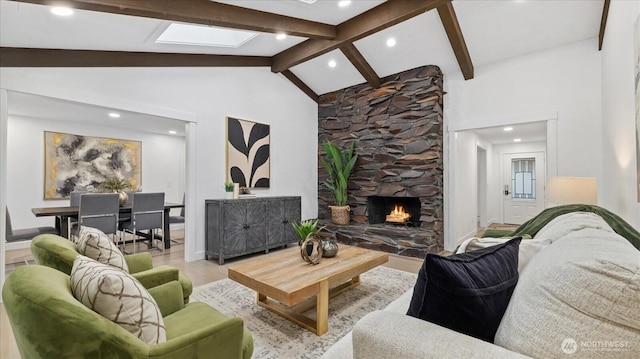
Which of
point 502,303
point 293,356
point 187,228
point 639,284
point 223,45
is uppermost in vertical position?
point 223,45

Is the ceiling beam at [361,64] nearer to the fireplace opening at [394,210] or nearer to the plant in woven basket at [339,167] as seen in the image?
the plant in woven basket at [339,167]

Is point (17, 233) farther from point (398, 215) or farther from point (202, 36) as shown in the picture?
point (398, 215)

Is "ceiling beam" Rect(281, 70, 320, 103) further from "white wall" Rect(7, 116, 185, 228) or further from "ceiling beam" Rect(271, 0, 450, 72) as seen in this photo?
"white wall" Rect(7, 116, 185, 228)

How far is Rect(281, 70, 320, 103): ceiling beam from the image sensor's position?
18.0 ft

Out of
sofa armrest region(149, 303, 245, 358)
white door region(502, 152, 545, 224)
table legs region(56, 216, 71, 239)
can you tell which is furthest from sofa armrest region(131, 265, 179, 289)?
white door region(502, 152, 545, 224)

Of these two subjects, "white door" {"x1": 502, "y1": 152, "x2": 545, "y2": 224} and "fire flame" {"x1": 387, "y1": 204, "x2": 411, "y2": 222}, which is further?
"white door" {"x1": 502, "y1": 152, "x2": 545, "y2": 224}

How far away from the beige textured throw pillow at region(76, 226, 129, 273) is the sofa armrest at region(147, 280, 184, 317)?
21 centimetres

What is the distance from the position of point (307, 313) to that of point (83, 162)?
5.80m

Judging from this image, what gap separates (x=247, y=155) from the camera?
4.89 meters

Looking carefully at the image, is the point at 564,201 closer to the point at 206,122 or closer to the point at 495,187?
the point at 206,122

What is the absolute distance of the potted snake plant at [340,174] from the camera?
5.45m

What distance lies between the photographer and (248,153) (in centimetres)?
491

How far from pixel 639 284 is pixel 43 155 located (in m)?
7.48

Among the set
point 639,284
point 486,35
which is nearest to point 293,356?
point 639,284
